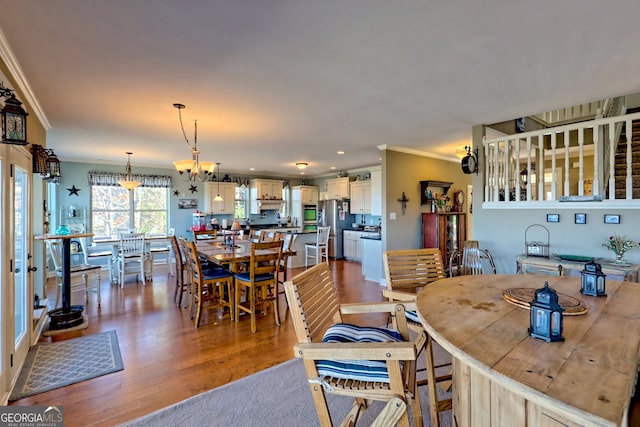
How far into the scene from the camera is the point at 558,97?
3.13 metres

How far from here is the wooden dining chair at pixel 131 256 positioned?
5172mm

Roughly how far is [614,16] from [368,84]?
162cm

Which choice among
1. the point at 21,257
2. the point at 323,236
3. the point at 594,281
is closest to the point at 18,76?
the point at 21,257

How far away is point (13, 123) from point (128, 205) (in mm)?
5844

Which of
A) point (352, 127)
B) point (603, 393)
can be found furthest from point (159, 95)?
point (603, 393)

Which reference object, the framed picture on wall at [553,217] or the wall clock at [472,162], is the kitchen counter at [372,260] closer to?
the wall clock at [472,162]

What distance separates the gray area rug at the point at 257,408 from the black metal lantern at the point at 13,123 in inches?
74.8

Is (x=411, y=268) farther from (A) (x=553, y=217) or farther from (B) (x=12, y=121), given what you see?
(B) (x=12, y=121)

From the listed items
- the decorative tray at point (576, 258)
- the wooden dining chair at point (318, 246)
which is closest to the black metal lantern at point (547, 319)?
the decorative tray at point (576, 258)

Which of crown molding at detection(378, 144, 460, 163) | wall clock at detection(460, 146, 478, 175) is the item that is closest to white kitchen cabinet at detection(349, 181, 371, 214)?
crown molding at detection(378, 144, 460, 163)

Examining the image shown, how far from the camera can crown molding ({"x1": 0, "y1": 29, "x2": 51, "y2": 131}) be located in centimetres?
208

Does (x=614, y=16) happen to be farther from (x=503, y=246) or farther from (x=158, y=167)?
(x=158, y=167)

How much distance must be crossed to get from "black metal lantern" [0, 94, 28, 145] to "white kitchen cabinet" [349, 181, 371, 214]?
665 cm

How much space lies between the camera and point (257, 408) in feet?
6.64
